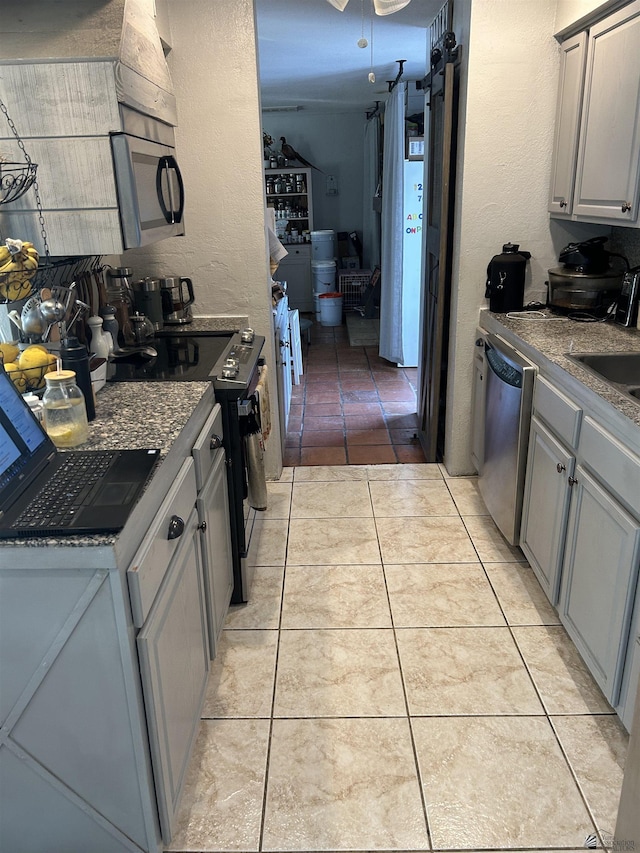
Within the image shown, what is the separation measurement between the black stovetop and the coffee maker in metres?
0.11

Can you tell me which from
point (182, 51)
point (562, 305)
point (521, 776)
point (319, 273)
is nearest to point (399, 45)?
point (182, 51)

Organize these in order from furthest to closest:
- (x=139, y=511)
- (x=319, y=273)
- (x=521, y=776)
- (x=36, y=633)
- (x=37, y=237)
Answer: (x=319, y=273) → (x=37, y=237) → (x=521, y=776) → (x=139, y=511) → (x=36, y=633)

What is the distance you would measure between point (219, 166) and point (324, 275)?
15.8 feet

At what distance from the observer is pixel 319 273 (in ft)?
25.9

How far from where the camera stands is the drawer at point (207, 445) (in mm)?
1870

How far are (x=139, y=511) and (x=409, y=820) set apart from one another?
1.06m

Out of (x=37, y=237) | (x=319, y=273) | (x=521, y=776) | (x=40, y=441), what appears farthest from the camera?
(x=319, y=273)

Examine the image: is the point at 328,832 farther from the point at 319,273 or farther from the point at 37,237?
the point at 319,273

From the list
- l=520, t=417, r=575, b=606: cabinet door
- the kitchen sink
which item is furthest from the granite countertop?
l=520, t=417, r=575, b=606: cabinet door

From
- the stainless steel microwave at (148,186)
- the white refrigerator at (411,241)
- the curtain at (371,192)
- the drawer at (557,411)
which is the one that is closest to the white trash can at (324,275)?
the curtain at (371,192)

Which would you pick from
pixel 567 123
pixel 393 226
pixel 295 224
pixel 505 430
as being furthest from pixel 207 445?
pixel 295 224

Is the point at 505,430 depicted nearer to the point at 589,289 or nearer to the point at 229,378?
the point at 589,289

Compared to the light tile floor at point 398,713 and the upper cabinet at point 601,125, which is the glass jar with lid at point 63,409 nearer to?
the light tile floor at point 398,713

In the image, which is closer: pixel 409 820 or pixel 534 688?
pixel 409 820
